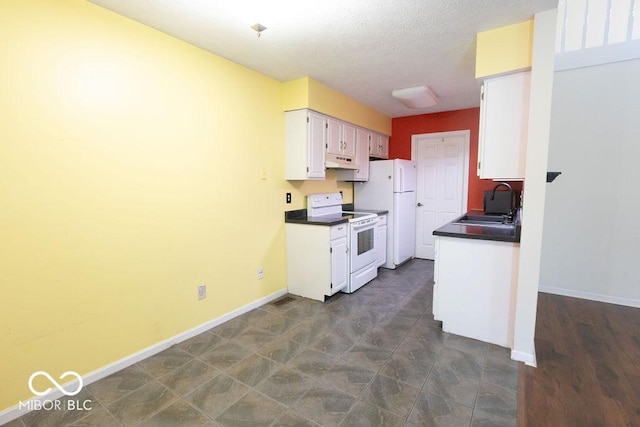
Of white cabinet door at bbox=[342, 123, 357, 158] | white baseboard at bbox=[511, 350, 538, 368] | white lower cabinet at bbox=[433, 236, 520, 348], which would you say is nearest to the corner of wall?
white cabinet door at bbox=[342, 123, 357, 158]

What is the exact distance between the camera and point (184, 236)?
2.47 meters

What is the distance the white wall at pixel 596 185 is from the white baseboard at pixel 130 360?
3477 millimetres

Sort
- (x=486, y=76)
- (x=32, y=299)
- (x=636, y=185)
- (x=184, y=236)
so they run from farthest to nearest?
1. (x=636, y=185)
2. (x=184, y=236)
3. (x=486, y=76)
4. (x=32, y=299)

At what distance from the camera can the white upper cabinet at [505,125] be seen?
220 centimetres

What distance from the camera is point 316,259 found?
3287mm

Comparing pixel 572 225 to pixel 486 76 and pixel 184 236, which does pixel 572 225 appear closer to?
pixel 486 76

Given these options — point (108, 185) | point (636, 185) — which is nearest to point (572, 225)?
point (636, 185)

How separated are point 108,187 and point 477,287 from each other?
9.24ft

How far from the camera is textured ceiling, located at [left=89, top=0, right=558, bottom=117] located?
1924mm

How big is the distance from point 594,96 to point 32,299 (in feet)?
16.5

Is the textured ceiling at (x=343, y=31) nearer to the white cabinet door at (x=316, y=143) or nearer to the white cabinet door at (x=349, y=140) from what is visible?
the white cabinet door at (x=316, y=143)

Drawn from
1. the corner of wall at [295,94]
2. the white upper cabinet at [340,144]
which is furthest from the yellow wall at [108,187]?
the white upper cabinet at [340,144]

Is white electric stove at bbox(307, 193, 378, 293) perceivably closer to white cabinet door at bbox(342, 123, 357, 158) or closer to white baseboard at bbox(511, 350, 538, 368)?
white cabinet door at bbox(342, 123, 357, 158)

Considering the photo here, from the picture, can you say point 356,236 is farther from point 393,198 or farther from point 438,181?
point 438,181
